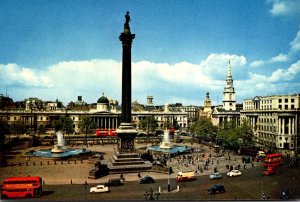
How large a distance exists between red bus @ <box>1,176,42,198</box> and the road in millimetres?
1063

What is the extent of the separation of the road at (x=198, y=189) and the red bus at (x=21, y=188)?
1063mm

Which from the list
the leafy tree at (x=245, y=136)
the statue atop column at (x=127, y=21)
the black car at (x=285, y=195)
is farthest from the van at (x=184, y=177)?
the leafy tree at (x=245, y=136)

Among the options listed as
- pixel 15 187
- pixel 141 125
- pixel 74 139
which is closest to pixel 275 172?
pixel 15 187

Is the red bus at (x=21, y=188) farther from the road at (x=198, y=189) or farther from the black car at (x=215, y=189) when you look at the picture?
the black car at (x=215, y=189)

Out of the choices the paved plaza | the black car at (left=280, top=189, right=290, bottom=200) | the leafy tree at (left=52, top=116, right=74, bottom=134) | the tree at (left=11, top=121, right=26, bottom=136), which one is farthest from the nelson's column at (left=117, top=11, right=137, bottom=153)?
the tree at (left=11, top=121, right=26, bottom=136)

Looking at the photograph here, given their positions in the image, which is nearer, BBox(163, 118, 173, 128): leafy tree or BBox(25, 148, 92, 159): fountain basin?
BBox(25, 148, 92, 159): fountain basin

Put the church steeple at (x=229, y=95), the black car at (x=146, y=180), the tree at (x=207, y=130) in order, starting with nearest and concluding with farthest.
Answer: the black car at (x=146, y=180) < the tree at (x=207, y=130) < the church steeple at (x=229, y=95)

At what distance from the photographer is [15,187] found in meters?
→ 28.6

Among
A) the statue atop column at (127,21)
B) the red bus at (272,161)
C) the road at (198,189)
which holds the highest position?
the statue atop column at (127,21)

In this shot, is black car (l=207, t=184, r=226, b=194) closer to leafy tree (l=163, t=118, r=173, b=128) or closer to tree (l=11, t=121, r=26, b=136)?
tree (l=11, t=121, r=26, b=136)

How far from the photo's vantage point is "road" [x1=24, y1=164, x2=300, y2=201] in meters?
29.0

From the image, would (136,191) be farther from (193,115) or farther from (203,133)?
(193,115)

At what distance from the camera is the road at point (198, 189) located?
2897 cm

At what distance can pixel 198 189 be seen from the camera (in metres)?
32.2
